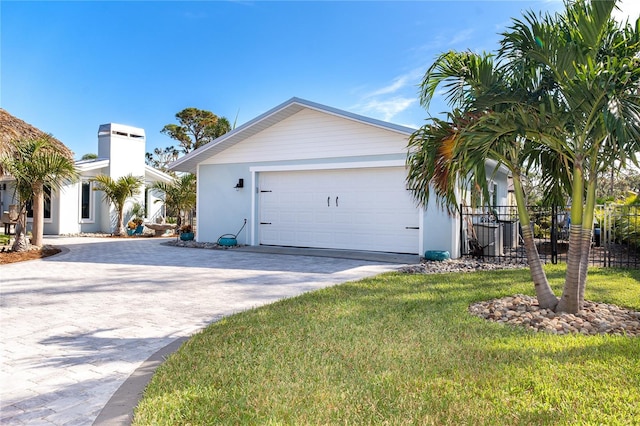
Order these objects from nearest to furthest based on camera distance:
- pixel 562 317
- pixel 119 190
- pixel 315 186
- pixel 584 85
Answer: pixel 584 85 < pixel 562 317 < pixel 315 186 < pixel 119 190

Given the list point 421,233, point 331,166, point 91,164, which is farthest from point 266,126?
point 91,164

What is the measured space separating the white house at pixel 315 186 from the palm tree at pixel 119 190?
4805 millimetres

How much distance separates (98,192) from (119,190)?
87.1 inches

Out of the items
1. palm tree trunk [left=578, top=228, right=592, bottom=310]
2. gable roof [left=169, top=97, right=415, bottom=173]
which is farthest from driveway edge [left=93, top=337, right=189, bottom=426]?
gable roof [left=169, top=97, right=415, bottom=173]

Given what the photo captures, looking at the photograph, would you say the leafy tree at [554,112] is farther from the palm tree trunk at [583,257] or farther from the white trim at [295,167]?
the white trim at [295,167]

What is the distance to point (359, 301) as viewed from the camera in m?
5.82

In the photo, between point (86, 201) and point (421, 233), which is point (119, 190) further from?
point (421, 233)

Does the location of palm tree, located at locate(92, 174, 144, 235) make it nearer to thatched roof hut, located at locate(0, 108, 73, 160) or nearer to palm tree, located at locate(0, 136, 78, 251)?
thatched roof hut, located at locate(0, 108, 73, 160)

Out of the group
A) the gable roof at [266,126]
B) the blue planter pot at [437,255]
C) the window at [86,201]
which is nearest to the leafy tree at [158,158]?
the window at [86,201]

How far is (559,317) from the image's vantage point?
16.0 feet

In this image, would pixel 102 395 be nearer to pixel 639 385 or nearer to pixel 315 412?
pixel 315 412

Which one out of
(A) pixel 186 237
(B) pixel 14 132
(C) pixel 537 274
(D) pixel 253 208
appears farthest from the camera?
(A) pixel 186 237

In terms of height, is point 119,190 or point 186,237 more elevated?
point 119,190

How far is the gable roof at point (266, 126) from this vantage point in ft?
35.5
